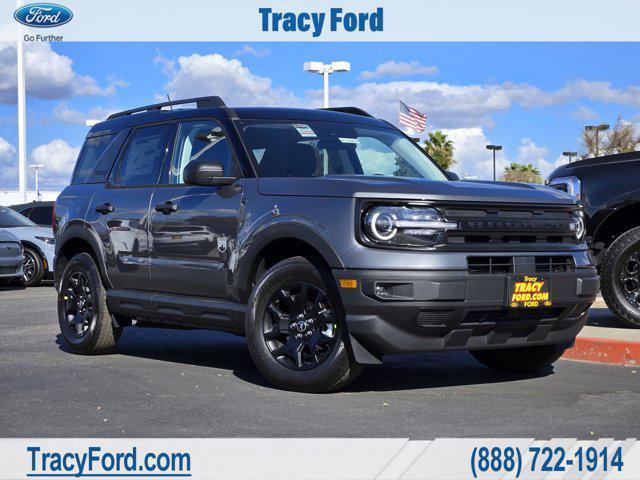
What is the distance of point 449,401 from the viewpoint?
21.2 feet

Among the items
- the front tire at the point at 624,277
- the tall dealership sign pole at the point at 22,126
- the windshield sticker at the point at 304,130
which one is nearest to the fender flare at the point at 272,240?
the windshield sticker at the point at 304,130

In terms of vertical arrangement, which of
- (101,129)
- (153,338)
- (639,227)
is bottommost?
(153,338)

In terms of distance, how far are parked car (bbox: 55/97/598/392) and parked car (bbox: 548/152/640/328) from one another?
211cm

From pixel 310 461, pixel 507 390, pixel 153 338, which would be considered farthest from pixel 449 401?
pixel 153 338

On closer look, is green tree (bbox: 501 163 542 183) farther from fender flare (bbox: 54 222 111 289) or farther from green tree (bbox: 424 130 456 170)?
fender flare (bbox: 54 222 111 289)

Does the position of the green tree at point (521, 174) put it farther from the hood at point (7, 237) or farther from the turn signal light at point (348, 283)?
the turn signal light at point (348, 283)

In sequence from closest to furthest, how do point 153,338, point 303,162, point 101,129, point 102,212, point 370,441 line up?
point 370,441
point 303,162
point 102,212
point 101,129
point 153,338

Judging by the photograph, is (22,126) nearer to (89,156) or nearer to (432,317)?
(89,156)

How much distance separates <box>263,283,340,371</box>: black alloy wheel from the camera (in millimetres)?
6570

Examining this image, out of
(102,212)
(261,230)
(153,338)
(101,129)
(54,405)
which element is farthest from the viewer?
(153,338)

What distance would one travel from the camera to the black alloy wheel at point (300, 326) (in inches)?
259

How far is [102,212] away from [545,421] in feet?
13.9

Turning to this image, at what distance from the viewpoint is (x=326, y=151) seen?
24.9 ft

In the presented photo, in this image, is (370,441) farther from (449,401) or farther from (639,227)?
(639,227)
